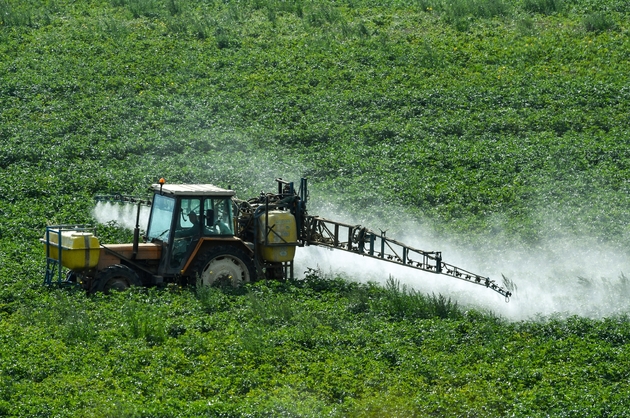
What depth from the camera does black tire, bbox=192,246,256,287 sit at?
58.8ft

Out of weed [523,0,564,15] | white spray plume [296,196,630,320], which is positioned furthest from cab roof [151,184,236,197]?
weed [523,0,564,15]

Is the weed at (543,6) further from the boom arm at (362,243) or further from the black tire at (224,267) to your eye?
the black tire at (224,267)

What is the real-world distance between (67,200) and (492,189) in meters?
11.7

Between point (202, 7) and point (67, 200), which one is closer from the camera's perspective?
point (67, 200)

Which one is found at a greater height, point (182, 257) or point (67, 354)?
point (182, 257)

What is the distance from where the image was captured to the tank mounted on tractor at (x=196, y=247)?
57.5 feet

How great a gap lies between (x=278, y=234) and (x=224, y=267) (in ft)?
4.28

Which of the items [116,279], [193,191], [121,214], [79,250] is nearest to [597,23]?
[121,214]

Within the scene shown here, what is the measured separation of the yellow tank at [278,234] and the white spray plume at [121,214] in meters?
3.40

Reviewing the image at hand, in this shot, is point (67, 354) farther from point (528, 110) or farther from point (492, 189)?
point (528, 110)

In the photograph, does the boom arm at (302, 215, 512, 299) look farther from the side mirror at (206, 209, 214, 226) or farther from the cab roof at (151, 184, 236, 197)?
the side mirror at (206, 209, 214, 226)

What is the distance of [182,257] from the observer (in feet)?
59.1

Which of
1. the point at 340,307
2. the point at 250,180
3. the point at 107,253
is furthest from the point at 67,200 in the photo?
the point at 340,307

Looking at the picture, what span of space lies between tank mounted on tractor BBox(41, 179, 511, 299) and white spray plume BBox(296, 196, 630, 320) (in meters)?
0.36
